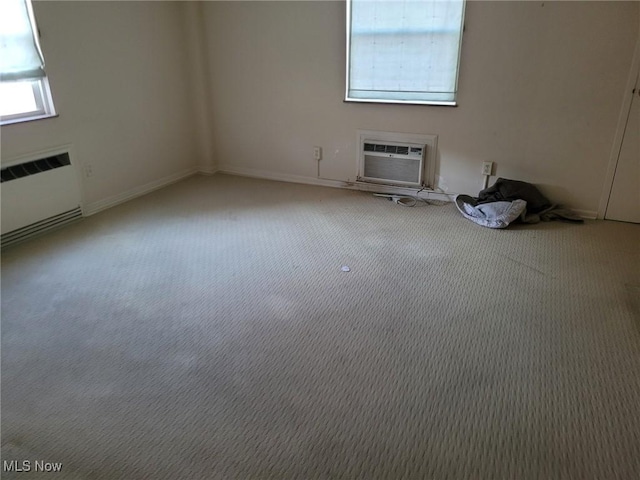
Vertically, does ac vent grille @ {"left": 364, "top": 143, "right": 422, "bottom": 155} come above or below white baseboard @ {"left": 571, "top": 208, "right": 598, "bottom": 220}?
above

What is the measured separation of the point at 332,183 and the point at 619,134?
226cm

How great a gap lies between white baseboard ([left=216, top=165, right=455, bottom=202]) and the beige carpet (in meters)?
0.60

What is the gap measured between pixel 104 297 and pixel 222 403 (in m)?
1.13

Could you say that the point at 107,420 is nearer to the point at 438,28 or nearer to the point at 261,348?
the point at 261,348

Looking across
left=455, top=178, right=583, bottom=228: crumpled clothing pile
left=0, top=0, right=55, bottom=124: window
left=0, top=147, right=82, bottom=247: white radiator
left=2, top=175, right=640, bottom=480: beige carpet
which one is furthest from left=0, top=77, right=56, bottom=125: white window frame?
left=455, top=178, right=583, bottom=228: crumpled clothing pile

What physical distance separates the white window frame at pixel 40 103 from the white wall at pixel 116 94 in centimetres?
4

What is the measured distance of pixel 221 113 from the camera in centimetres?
450

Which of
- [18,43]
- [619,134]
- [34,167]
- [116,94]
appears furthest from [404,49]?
[34,167]

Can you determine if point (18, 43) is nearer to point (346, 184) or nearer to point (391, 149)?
point (346, 184)

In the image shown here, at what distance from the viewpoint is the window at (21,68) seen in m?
2.91

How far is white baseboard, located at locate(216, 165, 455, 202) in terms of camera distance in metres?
3.88

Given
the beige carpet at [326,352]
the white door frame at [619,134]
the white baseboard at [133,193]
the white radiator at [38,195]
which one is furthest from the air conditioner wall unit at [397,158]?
the white radiator at [38,195]

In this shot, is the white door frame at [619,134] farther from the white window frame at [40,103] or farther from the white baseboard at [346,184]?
the white window frame at [40,103]

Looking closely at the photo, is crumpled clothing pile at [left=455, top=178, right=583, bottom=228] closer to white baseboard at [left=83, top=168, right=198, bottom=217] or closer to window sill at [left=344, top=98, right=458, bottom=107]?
window sill at [left=344, top=98, right=458, bottom=107]
